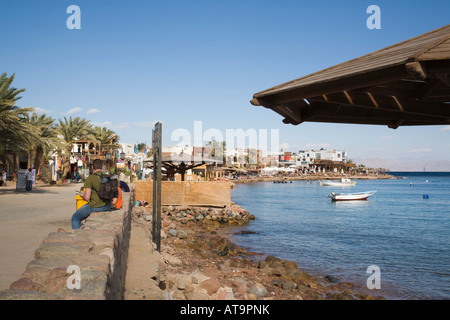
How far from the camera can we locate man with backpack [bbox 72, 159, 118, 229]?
25.0 feet

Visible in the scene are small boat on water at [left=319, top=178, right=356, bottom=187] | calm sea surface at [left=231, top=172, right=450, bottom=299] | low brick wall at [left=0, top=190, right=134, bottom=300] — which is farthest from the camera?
small boat on water at [left=319, top=178, right=356, bottom=187]

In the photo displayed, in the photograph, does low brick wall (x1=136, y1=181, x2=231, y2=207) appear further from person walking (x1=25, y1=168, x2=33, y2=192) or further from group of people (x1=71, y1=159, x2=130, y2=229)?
group of people (x1=71, y1=159, x2=130, y2=229)

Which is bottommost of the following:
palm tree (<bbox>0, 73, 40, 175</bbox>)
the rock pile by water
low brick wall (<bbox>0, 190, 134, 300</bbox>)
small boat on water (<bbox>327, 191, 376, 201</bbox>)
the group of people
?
small boat on water (<bbox>327, 191, 376, 201</bbox>)

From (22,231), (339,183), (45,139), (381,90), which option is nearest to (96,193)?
(22,231)

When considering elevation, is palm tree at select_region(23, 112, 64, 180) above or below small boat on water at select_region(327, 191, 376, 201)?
above

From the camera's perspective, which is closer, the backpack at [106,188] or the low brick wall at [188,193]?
the backpack at [106,188]

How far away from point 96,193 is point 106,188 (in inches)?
12.4

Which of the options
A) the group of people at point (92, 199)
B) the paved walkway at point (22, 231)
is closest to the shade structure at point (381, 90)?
the paved walkway at point (22, 231)

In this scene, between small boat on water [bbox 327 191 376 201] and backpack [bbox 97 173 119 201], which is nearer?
backpack [bbox 97 173 119 201]

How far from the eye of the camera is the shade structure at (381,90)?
104 inches

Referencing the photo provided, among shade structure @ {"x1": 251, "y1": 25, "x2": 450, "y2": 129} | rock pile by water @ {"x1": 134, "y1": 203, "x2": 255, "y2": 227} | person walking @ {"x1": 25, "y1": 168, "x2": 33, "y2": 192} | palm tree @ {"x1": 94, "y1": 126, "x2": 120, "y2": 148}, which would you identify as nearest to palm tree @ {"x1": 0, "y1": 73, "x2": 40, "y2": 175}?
person walking @ {"x1": 25, "y1": 168, "x2": 33, "y2": 192}

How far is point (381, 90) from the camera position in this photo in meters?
3.94

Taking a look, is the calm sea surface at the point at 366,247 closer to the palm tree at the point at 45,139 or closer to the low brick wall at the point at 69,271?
the low brick wall at the point at 69,271
